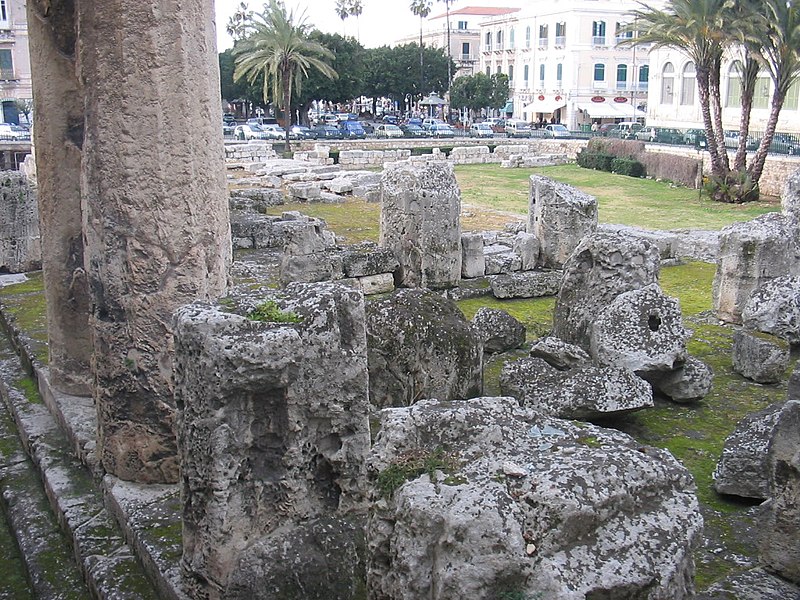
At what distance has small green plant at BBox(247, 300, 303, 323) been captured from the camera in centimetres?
387

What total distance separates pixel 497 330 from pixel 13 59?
150 feet

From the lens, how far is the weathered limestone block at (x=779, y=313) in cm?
822

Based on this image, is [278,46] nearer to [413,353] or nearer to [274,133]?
[274,133]

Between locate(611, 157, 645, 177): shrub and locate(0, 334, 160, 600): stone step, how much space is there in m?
25.7

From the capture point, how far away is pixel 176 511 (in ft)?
15.5

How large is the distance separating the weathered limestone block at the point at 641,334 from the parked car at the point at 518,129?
3656 centimetres

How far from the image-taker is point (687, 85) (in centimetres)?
4028

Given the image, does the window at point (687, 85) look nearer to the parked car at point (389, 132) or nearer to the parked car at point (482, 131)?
the parked car at point (482, 131)

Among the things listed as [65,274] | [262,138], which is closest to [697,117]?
[262,138]

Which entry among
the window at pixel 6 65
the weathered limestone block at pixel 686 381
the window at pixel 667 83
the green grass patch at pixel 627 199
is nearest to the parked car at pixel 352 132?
the green grass patch at pixel 627 199

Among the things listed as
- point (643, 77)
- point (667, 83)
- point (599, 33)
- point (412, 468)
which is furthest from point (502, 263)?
point (643, 77)

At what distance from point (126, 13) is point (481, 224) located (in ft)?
45.2

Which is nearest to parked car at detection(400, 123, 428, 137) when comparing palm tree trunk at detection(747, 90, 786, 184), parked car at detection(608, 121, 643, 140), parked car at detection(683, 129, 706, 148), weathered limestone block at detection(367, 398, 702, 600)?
parked car at detection(608, 121, 643, 140)

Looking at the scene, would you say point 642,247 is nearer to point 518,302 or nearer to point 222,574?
point 518,302
